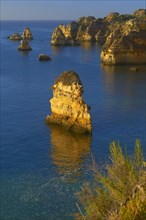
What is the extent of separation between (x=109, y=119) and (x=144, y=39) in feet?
223

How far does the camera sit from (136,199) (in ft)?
65.4

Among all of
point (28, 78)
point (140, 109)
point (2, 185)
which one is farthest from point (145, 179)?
point (28, 78)

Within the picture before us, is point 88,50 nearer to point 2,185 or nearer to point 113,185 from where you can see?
point 2,185

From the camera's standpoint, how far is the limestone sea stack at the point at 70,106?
209ft

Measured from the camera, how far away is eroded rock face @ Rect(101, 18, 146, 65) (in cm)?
13062

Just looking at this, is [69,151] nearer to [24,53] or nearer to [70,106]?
[70,106]

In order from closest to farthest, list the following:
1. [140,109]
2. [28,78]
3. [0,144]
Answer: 1. [0,144]
2. [140,109]
3. [28,78]

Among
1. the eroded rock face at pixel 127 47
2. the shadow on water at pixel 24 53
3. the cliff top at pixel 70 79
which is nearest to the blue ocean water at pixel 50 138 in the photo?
the cliff top at pixel 70 79

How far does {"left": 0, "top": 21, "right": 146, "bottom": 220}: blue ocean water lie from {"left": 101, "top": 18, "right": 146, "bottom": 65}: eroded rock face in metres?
11.6

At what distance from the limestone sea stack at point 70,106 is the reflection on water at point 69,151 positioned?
1.31 metres

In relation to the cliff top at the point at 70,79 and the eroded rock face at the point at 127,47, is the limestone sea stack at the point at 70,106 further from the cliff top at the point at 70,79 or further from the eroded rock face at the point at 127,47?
the eroded rock face at the point at 127,47

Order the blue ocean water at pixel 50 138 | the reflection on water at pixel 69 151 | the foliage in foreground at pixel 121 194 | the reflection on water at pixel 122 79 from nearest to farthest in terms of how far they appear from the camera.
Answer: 1. the foliage in foreground at pixel 121 194
2. the blue ocean water at pixel 50 138
3. the reflection on water at pixel 69 151
4. the reflection on water at pixel 122 79

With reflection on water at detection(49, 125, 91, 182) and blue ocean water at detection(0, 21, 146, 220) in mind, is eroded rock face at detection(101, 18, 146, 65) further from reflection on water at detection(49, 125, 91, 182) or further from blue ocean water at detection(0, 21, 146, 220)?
reflection on water at detection(49, 125, 91, 182)

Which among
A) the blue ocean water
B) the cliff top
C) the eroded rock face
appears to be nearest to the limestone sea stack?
the cliff top
